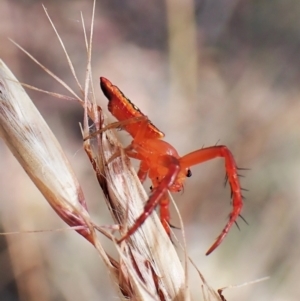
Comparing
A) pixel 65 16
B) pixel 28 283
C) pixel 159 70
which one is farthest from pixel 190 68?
pixel 28 283

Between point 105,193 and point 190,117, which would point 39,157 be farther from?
point 190,117

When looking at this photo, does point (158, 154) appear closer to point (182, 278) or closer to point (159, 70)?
point (182, 278)

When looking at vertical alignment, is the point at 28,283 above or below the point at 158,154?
below

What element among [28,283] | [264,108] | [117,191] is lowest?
[28,283]

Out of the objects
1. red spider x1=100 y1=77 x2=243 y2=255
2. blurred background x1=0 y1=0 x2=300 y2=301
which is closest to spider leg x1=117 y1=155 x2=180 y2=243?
red spider x1=100 y1=77 x2=243 y2=255

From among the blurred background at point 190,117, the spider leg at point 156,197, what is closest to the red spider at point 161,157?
the spider leg at point 156,197
